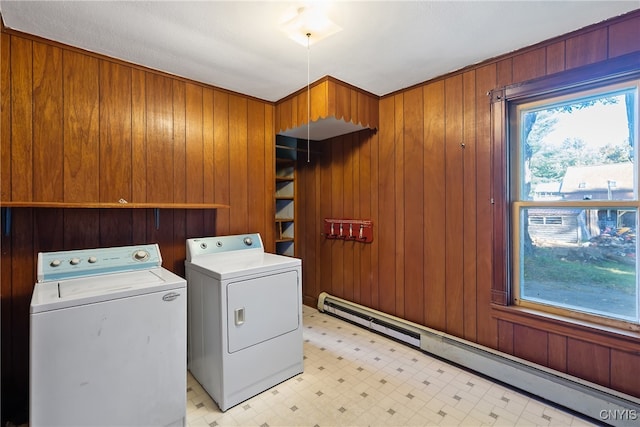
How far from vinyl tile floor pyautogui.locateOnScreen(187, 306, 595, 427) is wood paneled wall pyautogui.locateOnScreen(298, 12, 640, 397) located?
0.32 m

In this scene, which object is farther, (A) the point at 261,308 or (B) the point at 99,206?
(A) the point at 261,308

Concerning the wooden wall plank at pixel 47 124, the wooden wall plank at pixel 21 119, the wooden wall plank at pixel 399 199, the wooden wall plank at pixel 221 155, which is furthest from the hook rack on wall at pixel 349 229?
the wooden wall plank at pixel 21 119

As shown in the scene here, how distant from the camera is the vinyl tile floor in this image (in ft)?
5.63

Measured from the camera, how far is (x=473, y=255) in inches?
88.5

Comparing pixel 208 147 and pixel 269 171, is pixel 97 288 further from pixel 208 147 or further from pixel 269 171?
pixel 269 171

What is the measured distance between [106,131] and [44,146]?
13.7 inches

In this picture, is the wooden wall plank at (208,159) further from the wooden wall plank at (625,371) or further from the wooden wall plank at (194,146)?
the wooden wall plank at (625,371)

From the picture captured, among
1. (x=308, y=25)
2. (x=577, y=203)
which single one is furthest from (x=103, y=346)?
(x=577, y=203)

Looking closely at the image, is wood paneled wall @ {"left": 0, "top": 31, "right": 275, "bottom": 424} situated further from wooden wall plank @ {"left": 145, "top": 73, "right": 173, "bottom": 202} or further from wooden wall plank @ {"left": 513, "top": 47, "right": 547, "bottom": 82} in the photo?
wooden wall plank @ {"left": 513, "top": 47, "right": 547, "bottom": 82}

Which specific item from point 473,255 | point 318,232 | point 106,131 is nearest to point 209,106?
point 106,131

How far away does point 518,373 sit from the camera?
6.33 ft

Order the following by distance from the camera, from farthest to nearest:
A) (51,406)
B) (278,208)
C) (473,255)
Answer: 1. (278,208)
2. (473,255)
3. (51,406)

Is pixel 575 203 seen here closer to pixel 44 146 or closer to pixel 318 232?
pixel 318 232

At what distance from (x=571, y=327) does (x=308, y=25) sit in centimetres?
237
